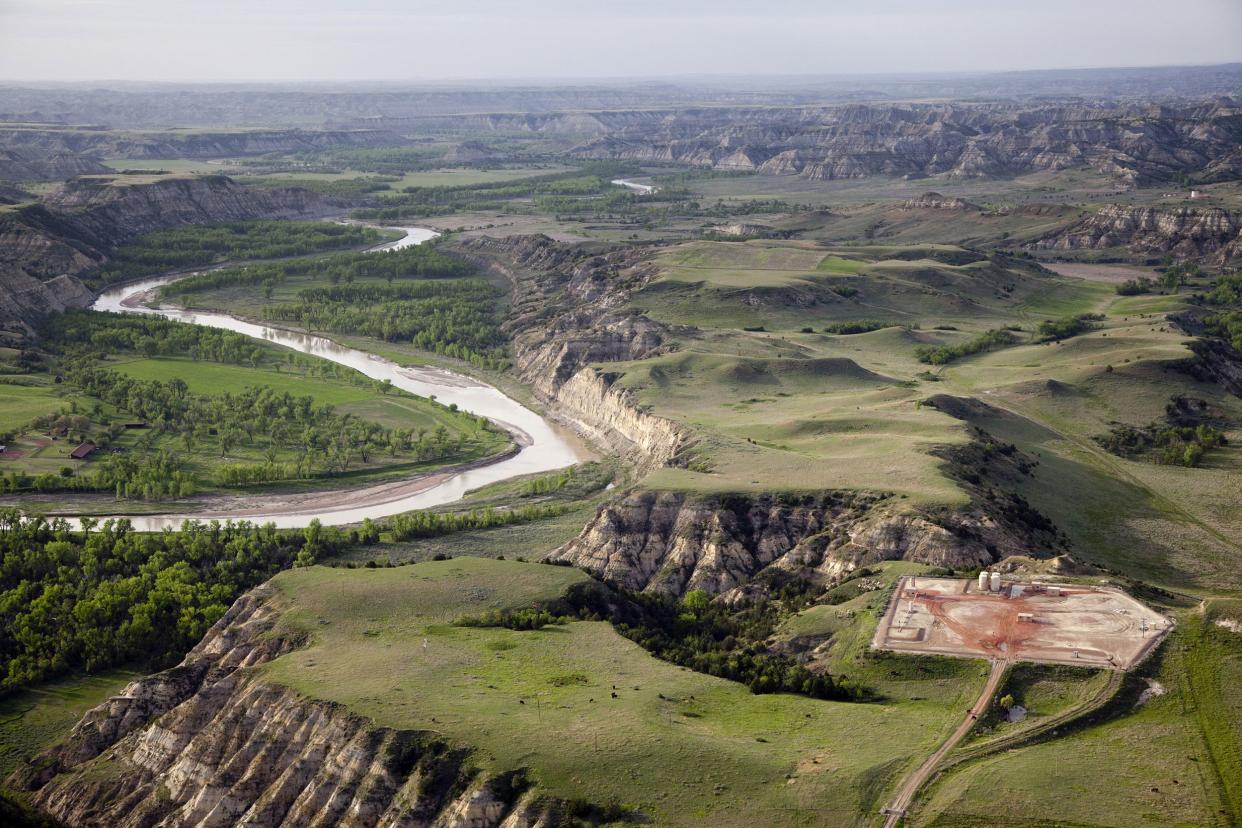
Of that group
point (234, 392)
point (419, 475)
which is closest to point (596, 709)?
point (419, 475)

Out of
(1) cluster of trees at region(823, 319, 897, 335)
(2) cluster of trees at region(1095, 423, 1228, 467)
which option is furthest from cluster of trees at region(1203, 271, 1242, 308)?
(2) cluster of trees at region(1095, 423, 1228, 467)

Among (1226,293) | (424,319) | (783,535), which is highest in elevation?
(1226,293)

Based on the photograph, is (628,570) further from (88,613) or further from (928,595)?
(88,613)

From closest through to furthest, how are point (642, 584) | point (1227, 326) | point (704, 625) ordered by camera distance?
point (704, 625)
point (642, 584)
point (1227, 326)

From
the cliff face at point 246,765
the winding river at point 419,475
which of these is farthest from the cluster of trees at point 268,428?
the cliff face at point 246,765

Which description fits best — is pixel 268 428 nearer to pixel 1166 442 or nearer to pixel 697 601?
pixel 697 601
